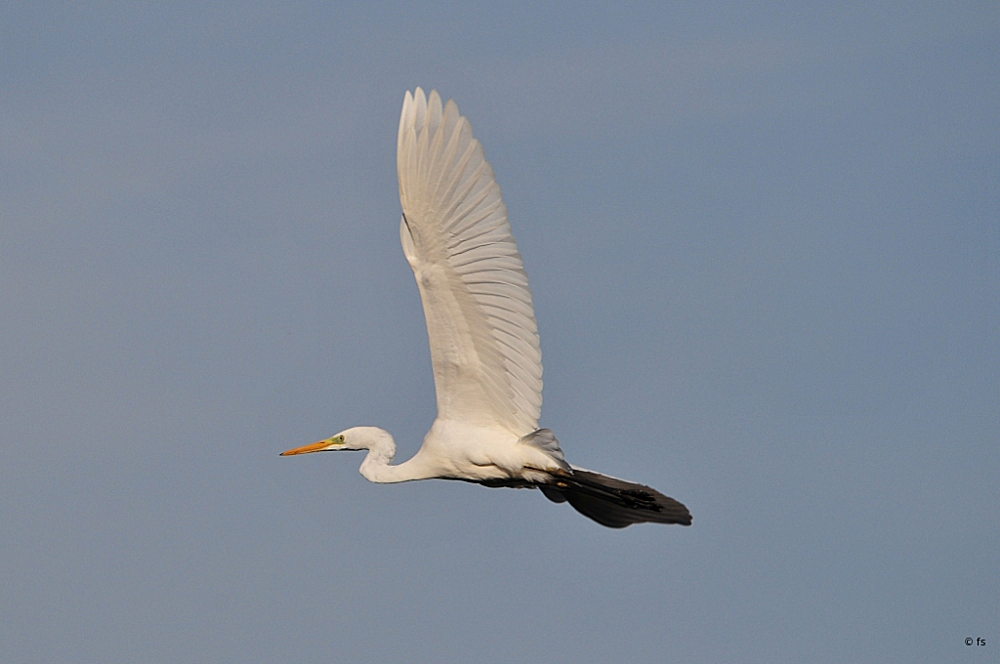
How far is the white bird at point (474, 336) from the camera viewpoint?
14539 millimetres

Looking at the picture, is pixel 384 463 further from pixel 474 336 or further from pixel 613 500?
pixel 613 500

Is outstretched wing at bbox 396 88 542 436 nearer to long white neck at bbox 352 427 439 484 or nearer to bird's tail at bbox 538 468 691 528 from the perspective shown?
bird's tail at bbox 538 468 691 528

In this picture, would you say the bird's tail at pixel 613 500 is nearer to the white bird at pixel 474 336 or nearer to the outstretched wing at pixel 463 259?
the white bird at pixel 474 336

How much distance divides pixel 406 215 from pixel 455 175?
0.62 metres

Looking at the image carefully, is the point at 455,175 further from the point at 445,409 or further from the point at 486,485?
the point at 486,485

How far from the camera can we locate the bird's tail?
50.6 ft

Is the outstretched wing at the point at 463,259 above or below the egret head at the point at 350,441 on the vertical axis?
above

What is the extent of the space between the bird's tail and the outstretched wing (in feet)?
A: 2.91

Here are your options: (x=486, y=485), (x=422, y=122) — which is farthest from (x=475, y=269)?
(x=486, y=485)

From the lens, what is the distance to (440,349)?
50.9 ft

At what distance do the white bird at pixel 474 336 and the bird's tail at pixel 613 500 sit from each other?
14 millimetres

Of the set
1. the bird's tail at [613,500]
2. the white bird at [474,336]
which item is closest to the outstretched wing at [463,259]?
the white bird at [474,336]

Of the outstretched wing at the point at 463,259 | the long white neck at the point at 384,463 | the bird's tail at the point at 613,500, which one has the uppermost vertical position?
the outstretched wing at the point at 463,259

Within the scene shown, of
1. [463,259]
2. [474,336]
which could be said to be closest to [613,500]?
[474,336]
